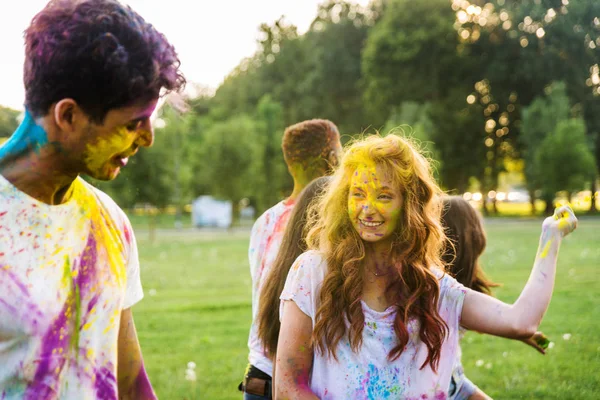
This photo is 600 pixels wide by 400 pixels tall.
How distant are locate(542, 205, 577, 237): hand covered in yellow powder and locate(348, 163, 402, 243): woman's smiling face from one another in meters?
0.54

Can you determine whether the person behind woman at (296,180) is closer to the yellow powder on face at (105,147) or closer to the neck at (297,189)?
the neck at (297,189)

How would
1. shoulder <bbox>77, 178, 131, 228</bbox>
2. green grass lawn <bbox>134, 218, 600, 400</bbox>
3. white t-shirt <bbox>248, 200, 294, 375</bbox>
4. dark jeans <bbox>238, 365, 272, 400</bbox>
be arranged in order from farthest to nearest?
green grass lawn <bbox>134, 218, 600, 400</bbox>
white t-shirt <bbox>248, 200, 294, 375</bbox>
dark jeans <bbox>238, 365, 272, 400</bbox>
shoulder <bbox>77, 178, 131, 228</bbox>

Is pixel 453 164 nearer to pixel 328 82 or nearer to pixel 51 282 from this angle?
pixel 328 82

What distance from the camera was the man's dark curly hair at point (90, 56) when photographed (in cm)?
156

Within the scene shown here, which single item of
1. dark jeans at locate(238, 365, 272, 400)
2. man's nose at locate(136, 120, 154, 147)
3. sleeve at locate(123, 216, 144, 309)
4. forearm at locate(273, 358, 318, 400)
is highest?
man's nose at locate(136, 120, 154, 147)

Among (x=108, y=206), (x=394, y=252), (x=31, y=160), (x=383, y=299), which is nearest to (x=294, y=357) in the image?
(x=383, y=299)

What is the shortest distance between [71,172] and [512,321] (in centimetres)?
156

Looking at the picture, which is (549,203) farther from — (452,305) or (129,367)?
(129,367)

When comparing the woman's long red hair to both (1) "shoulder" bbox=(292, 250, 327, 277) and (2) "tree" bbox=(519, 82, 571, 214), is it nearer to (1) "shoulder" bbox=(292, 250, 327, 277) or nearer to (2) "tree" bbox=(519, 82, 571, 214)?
(1) "shoulder" bbox=(292, 250, 327, 277)

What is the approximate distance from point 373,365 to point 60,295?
3.82 ft

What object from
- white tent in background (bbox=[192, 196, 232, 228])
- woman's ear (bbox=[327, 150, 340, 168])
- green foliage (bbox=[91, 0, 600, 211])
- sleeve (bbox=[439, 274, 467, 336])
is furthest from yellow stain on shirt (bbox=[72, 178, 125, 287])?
white tent in background (bbox=[192, 196, 232, 228])

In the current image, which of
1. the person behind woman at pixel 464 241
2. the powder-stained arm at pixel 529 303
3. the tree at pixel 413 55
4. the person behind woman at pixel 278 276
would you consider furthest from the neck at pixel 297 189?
the tree at pixel 413 55

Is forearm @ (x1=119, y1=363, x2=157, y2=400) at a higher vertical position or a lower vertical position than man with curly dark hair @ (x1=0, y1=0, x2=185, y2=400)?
lower

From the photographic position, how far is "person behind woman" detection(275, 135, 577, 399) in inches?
95.7
